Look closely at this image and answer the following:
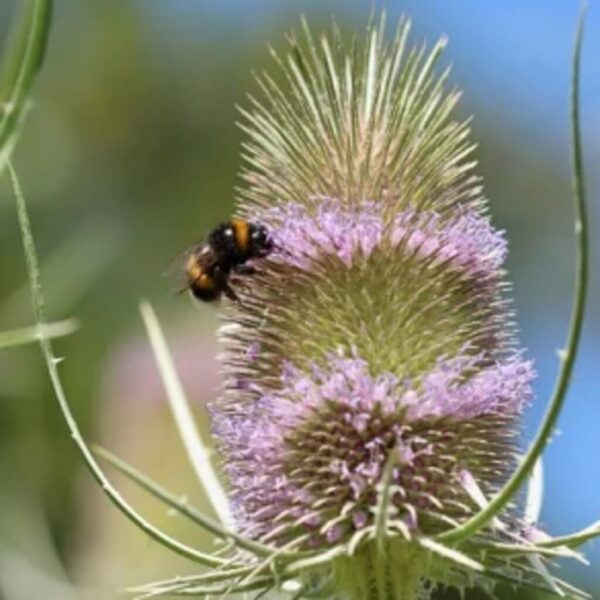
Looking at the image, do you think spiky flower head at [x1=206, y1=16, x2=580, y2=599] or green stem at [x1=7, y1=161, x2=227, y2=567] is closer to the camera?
green stem at [x1=7, y1=161, x2=227, y2=567]

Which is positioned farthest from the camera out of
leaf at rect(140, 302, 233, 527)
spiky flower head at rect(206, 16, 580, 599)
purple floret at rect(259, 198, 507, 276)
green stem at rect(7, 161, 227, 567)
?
leaf at rect(140, 302, 233, 527)

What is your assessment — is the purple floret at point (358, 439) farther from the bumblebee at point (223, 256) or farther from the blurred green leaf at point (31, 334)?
the blurred green leaf at point (31, 334)

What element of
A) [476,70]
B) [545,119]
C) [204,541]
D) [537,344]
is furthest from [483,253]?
[545,119]

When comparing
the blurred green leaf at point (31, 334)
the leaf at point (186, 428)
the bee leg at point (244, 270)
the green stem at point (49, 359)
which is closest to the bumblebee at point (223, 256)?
the bee leg at point (244, 270)

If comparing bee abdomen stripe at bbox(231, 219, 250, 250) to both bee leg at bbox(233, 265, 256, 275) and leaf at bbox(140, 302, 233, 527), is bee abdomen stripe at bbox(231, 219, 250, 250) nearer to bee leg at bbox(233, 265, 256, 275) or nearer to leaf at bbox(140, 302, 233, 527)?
bee leg at bbox(233, 265, 256, 275)

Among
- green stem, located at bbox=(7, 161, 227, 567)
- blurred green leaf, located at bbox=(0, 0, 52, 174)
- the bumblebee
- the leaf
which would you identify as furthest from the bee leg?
blurred green leaf, located at bbox=(0, 0, 52, 174)

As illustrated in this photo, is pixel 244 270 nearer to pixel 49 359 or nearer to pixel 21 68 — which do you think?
pixel 49 359
